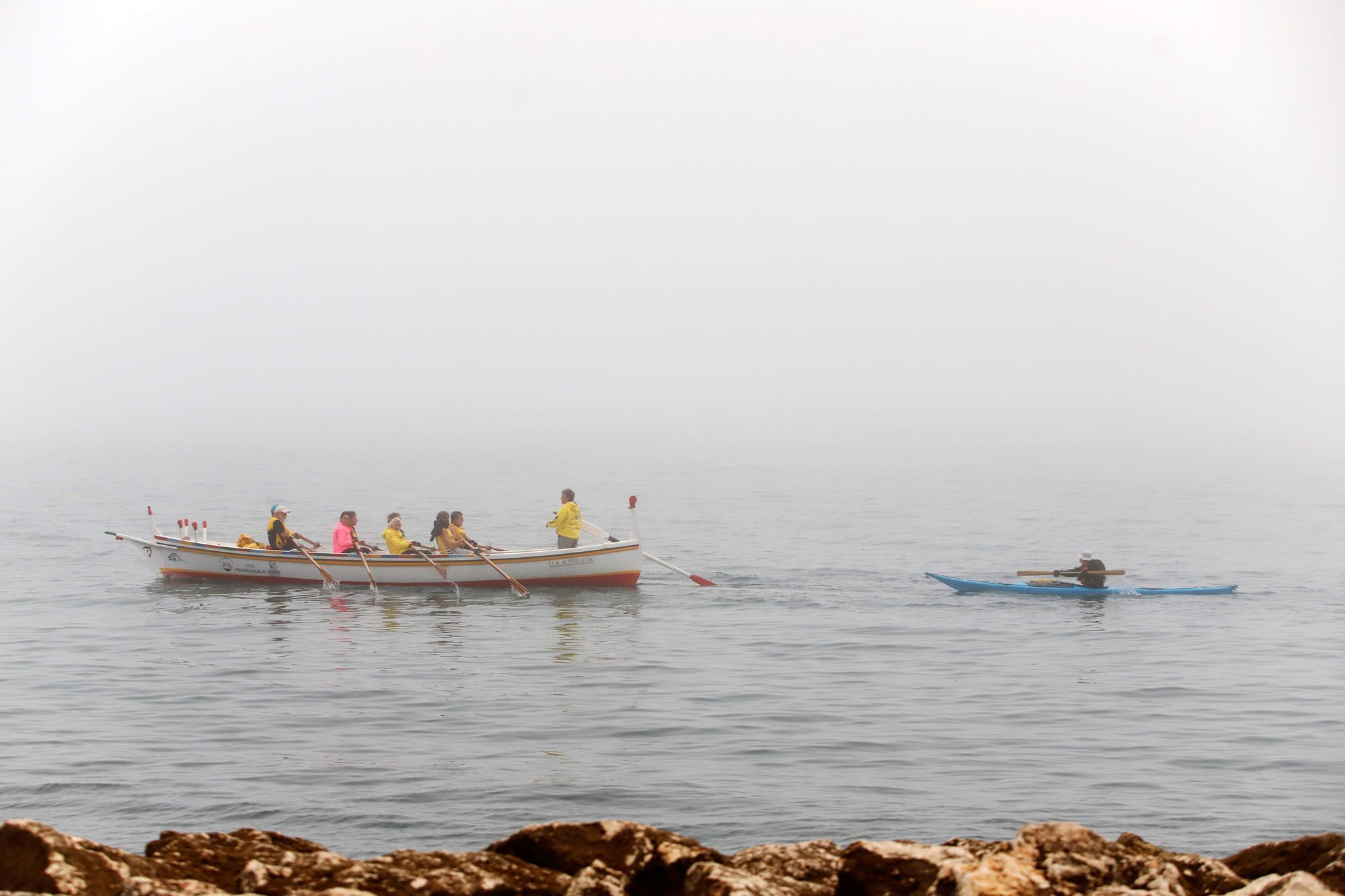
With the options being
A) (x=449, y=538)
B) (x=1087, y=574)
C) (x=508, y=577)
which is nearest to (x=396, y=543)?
(x=449, y=538)

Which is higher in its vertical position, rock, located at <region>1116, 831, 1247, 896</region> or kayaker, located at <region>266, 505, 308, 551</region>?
kayaker, located at <region>266, 505, 308, 551</region>

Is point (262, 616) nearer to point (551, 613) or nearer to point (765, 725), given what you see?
point (551, 613)

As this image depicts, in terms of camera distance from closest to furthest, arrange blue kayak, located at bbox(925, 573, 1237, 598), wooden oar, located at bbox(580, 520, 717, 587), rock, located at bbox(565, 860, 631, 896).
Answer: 1. rock, located at bbox(565, 860, 631, 896)
2. blue kayak, located at bbox(925, 573, 1237, 598)
3. wooden oar, located at bbox(580, 520, 717, 587)

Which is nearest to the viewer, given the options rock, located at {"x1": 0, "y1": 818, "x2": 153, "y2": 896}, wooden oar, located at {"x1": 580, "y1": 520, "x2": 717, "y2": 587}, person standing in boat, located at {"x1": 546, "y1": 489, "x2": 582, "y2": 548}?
rock, located at {"x1": 0, "y1": 818, "x2": 153, "y2": 896}

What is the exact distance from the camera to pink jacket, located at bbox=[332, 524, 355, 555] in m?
28.4

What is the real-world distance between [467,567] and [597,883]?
69.6ft

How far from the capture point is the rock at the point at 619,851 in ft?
26.0

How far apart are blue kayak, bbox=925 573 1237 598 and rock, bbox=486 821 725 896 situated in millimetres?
21076

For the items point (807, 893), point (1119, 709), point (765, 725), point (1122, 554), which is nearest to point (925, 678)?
point (1119, 709)

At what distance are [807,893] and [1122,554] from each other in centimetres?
3534

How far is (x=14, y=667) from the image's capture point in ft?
66.9

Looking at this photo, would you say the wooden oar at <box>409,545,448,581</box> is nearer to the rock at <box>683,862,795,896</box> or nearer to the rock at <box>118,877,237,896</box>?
the rock at <box>118,877,237,896</box>

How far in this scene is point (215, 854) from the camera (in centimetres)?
784

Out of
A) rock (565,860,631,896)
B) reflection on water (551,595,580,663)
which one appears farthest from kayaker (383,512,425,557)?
rock (565,860,631,896)
